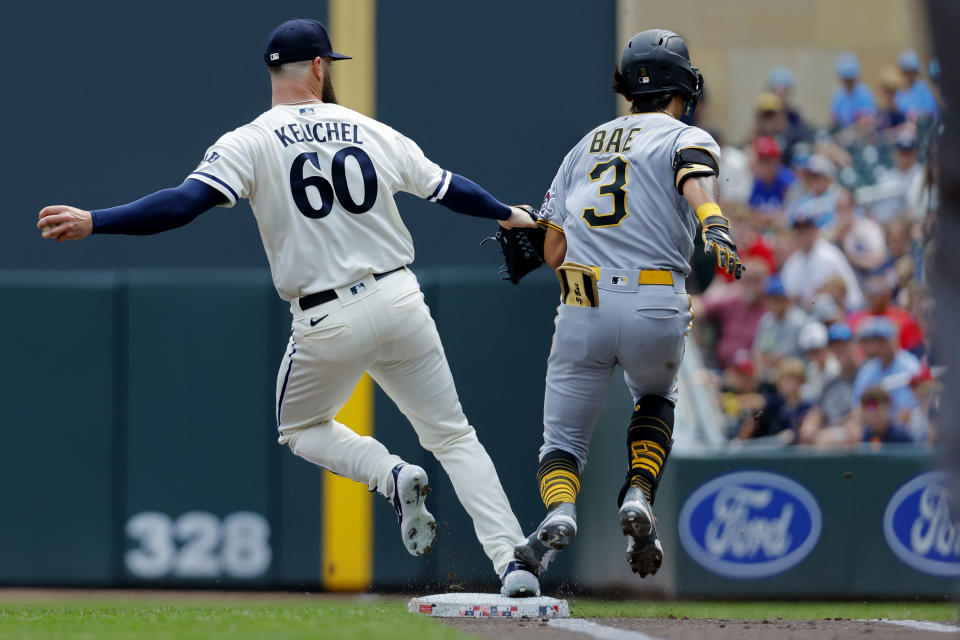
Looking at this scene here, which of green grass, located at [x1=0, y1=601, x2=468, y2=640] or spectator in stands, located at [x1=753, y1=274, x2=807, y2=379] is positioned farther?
spectator in stands, located at [x1=753, y1=274, x2=807, y2=379]

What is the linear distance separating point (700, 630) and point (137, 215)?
2.24m

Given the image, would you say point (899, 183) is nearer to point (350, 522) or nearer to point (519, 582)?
point (350, 522)

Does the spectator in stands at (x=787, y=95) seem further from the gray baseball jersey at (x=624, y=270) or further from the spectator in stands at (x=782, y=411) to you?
the gray baseball jersey at (x=624, y=270)

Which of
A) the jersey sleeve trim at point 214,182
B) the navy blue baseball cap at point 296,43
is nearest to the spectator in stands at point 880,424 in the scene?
the navy blue baseball cap at point 296,43

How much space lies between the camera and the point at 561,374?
4629mm

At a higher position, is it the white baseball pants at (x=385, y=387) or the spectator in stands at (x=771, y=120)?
the spectator in stands at (x=771, y=120)

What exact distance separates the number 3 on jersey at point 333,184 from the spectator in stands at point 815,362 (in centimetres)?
355

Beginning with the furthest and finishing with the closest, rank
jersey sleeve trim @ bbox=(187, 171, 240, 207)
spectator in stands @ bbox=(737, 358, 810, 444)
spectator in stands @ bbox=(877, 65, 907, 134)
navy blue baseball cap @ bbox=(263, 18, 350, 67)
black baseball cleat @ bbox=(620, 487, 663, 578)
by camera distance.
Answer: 1. spectator in stands @ bbox=(877, 65, 907, 134)
2. spectator in stands @ bbox=(737, 358, 810, 444)
3. navy blue baseball cap @ bbox=(263, 18, 350, 67)
4. jersey sleeve trim @ bbox=(187, 171, 240, 207)
5. black baseball cleat @ bbox=(620, 487, 663, 578)

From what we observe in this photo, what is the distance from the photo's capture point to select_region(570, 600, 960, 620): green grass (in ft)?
16.8

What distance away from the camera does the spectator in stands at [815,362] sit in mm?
7199

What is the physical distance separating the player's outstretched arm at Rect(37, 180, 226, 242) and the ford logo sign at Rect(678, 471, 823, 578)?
3196mm

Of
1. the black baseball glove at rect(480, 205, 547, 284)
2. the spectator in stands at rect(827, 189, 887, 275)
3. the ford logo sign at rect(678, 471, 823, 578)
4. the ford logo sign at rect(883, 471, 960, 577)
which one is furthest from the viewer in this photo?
the spectator in stands at rect(827, 189, 887, 275)

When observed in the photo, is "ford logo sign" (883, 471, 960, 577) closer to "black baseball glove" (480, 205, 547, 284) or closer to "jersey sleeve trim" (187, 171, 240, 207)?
"black baseball glove" (480, 205, 547, 284)

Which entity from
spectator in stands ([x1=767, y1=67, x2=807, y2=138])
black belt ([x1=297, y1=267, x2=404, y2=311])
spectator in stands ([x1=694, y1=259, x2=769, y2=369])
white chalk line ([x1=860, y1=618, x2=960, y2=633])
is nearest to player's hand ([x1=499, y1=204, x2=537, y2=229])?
black belt ([x1=297, y1=267, x2=404, y2=311])
